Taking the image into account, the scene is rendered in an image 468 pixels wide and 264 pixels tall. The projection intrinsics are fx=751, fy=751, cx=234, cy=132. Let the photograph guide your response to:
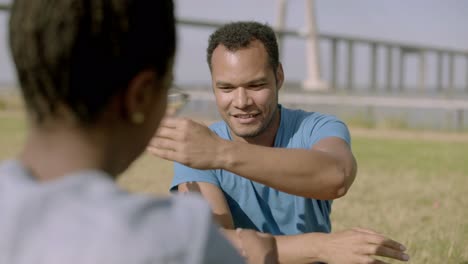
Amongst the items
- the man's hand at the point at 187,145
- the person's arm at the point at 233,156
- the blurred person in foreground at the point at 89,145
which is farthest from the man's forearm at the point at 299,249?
the blurred person in foreground at the point at 89,145

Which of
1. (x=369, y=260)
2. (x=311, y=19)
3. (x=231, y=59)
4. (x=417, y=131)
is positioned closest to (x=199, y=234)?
(x=369, y=260)

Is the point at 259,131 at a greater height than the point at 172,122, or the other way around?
the point at 172,122

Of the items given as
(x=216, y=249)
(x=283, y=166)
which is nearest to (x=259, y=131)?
(x=283, y=166)

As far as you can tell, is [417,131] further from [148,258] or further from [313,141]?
[148,258]

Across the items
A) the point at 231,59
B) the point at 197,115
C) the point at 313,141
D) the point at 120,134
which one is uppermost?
the point at 120,134

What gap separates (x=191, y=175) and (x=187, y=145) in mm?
988

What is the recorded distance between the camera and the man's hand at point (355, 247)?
3086mm

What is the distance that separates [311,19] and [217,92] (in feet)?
103

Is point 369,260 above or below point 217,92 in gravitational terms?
below

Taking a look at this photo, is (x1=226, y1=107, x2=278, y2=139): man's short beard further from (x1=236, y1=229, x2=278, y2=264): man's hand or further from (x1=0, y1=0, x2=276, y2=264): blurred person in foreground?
(x1=0, y1=0, x2=276, y2=264): blurred person in foreground

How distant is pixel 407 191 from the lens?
7598 millimetres

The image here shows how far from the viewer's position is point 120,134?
1.43 metres

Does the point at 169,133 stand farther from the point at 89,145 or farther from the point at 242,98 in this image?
the point at 89,145

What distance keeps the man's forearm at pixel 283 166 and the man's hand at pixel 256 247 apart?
198 mm
